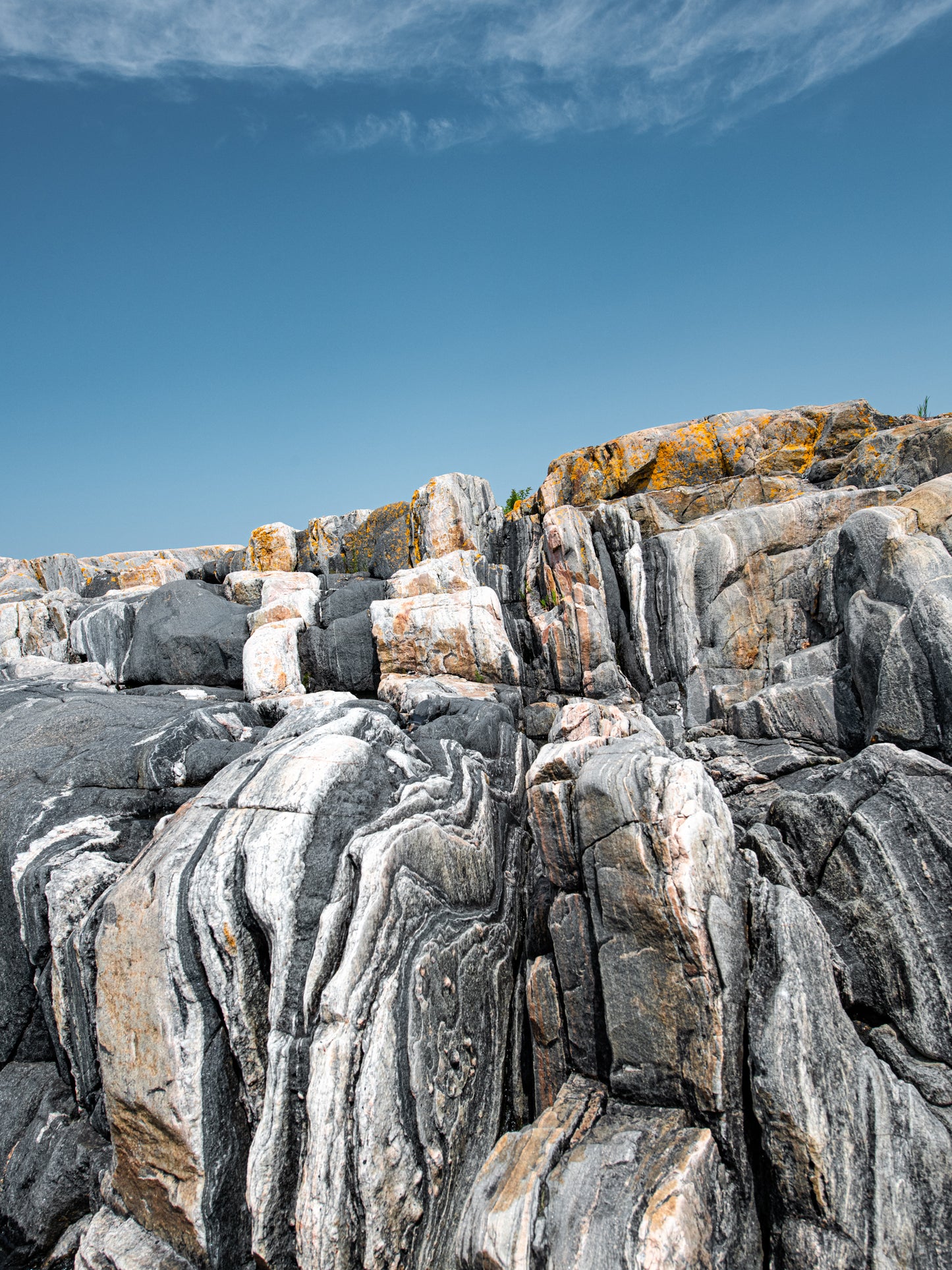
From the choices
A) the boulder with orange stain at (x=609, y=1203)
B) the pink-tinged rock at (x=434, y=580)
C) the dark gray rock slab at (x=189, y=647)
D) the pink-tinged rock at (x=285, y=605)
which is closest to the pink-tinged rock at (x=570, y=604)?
the pink-tinged rock at (x=434, y=580)

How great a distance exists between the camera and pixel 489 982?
6.52 metres

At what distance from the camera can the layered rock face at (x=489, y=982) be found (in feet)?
15.5

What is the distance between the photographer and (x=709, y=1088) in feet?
16.2

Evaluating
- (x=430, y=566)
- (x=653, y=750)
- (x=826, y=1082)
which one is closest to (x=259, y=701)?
(x=430, y=566)

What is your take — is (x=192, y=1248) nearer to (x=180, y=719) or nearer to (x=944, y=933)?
(x=180, y=719)

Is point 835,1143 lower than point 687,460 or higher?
lower

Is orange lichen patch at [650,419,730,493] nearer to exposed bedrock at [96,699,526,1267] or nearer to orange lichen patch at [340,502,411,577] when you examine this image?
orange lichen patch at [340,502,411,577]

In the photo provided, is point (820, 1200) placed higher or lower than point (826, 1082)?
lower

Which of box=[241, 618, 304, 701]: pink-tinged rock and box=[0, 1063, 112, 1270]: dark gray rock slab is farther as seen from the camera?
box=[241, 618, 304, 701]: pink-tinged rock

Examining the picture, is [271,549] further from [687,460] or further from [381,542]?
[687,460]

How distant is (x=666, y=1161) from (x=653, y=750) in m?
3.34

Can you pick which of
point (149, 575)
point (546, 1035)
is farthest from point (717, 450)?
point (149, 575)

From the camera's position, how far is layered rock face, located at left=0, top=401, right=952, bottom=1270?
4711 millimetres

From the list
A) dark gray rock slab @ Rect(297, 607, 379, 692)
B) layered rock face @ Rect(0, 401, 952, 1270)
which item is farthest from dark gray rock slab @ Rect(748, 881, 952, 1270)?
dark gray rock slab @ Rect(297, 607, 379, 692)
